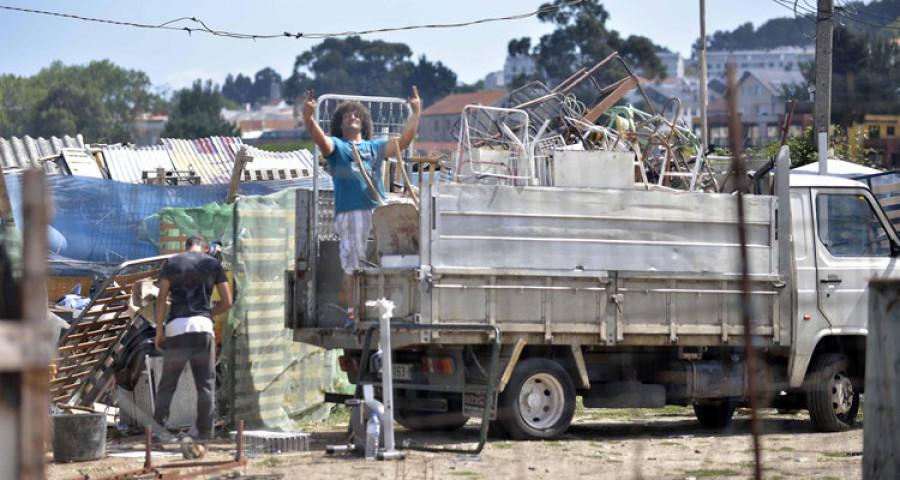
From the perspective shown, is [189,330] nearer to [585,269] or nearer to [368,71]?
[585,269]

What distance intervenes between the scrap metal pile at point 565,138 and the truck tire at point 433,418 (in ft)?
6.01

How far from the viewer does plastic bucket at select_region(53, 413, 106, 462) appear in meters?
8.36

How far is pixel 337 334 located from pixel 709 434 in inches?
133

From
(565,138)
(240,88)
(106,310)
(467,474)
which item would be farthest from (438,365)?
(240,88)

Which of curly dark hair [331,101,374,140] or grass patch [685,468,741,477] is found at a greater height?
curly dark hair [331,101,374,140]

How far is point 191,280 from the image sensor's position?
9.44 meters

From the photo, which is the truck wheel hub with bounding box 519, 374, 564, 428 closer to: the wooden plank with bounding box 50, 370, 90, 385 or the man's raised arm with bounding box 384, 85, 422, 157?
the man's raised arm with bounding box 384, 85, 422, 157

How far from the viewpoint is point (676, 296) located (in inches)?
376

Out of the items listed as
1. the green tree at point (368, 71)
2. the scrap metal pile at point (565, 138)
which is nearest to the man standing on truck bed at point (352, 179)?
the scrap metal pile at point (565, 138)

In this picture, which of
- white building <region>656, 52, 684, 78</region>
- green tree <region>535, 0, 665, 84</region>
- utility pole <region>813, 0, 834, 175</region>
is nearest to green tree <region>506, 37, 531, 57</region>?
green tree <region>535, 0, 665, 84</region>

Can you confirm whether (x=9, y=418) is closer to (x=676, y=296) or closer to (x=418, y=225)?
(x=418, y=225)

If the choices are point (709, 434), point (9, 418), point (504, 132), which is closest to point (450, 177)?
point (504, 132)

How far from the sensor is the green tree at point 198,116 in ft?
257

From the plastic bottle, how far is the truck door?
13.4 ft
